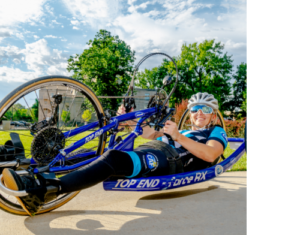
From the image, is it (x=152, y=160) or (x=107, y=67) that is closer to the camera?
(x=152, y=160)

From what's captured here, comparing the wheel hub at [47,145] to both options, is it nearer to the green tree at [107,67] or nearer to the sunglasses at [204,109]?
the sunglasses at [204,109]

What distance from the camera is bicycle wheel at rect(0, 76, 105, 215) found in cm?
220

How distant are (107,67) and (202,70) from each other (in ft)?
43.5

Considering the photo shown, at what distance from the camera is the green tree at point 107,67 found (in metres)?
23.4

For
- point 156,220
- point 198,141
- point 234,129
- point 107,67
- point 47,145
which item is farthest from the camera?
point 107,67

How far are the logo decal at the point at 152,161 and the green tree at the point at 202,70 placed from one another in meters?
27.5

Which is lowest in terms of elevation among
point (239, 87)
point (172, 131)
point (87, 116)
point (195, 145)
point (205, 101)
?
point (195, 145)

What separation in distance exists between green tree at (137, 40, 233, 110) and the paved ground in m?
27.1

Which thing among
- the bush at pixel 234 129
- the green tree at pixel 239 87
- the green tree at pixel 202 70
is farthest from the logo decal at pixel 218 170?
the green tree at pixel 239 87

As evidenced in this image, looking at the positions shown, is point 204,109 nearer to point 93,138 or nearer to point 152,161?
point 152,161

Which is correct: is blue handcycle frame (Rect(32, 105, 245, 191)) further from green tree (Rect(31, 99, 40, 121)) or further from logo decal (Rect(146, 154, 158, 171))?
green tree (Rect(31, 99, 40, 121))

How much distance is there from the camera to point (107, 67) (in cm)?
2386

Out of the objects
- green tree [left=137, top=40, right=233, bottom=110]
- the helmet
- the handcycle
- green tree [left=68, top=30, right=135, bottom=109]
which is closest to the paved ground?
the handcycle

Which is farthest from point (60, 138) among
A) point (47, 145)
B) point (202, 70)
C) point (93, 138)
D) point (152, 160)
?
point (202, 70)
